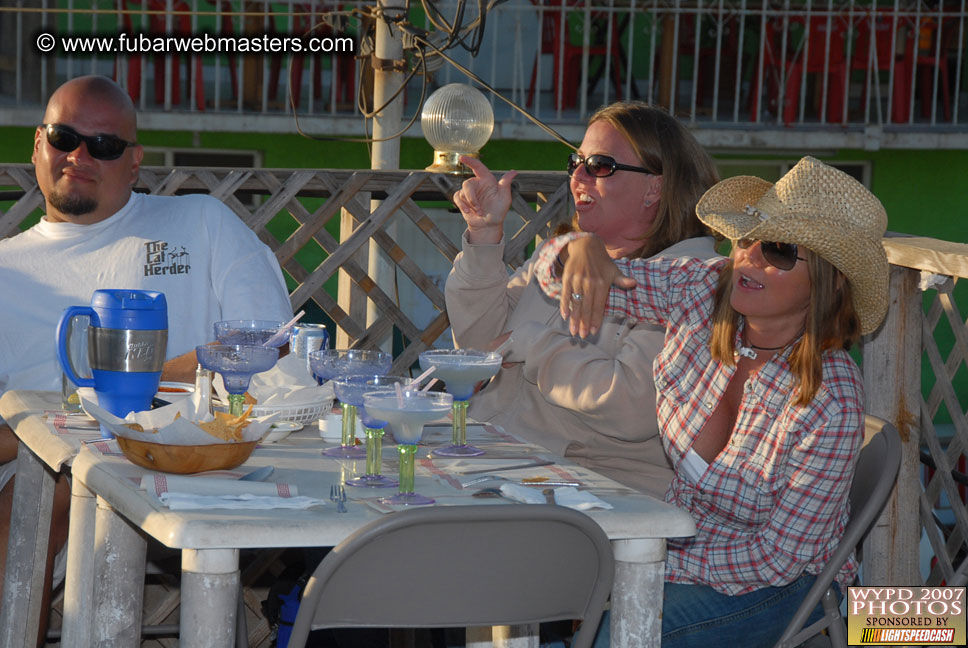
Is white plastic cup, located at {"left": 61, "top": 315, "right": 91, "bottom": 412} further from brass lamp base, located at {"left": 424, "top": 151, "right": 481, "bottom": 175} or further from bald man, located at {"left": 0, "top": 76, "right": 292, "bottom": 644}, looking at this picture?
brass lamp base, located at {"left": 424, "top": 151, "right": 481, "bottom": 175}

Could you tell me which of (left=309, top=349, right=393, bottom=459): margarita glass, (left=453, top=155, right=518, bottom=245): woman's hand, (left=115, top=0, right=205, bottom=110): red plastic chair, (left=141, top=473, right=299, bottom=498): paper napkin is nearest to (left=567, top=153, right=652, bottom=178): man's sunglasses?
(left=453, top=155, right=518, bottom=245): woman's hand

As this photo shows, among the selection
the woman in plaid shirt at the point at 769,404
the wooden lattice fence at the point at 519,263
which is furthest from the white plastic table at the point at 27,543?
the wooden lattice fence at the point at 519,263

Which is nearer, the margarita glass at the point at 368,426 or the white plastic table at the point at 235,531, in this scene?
the white plastic table at the point at 235,531

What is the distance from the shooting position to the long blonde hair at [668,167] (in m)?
2.80

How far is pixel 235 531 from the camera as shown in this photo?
1545 mm

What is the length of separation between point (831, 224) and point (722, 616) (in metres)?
0.71

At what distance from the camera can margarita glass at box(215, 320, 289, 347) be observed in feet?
7.78

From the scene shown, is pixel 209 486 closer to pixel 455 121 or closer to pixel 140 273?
pixel 140 273

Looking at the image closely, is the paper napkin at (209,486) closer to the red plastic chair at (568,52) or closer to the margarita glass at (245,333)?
the margarita glass at (245,333)

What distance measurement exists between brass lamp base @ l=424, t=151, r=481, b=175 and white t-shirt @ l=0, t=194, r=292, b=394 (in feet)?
4.13

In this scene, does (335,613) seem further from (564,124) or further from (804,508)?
(564,124)

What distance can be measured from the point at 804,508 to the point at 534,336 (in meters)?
0.79

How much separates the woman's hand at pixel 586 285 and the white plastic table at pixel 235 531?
0.92ft

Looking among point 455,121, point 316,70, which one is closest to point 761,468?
point 455,121
